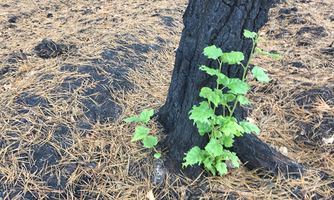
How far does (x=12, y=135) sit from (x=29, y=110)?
0.92ft

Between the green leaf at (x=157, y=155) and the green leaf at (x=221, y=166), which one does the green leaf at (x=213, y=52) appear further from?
the green leaf at (x=157, y=155)

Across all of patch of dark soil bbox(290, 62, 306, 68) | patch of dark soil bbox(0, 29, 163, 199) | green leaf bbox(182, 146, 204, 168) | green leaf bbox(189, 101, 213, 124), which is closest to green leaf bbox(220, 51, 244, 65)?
green leaf bbox(189, 101, 213, 124)

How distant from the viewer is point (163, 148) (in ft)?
5.83

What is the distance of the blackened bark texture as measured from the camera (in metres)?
1.25

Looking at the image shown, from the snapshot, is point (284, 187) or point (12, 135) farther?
point (12, 135)

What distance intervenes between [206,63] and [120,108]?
1131mm

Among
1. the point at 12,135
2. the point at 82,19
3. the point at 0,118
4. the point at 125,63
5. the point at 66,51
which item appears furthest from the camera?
the point at 82,19

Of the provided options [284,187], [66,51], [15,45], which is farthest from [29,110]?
[284,187]

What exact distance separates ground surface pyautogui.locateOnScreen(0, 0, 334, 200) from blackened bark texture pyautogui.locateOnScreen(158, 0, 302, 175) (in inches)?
6.4

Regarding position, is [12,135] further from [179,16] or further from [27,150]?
[179,16]

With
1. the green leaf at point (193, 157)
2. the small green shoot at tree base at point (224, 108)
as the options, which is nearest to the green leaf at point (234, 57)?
the small green shoot at tree base at point (224, 108)

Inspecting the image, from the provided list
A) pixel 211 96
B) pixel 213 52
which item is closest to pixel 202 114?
pixel 211 96

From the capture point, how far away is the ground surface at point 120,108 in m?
1.51

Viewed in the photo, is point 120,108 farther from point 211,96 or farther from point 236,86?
point 236,86
